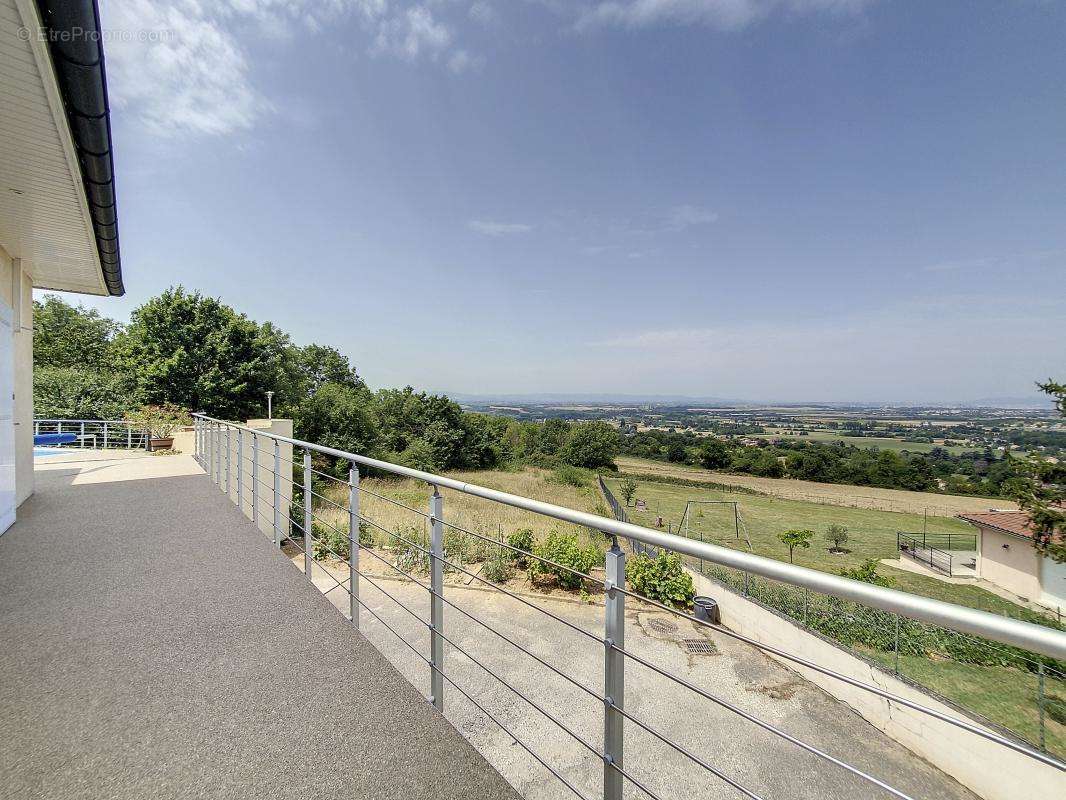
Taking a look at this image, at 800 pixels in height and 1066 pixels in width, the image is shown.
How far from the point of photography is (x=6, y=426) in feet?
13.3

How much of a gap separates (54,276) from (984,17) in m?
38.3

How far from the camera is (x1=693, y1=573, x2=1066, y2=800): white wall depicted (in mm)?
6789

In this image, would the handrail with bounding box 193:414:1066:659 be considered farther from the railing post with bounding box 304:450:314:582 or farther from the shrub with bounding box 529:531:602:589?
the shrub with bounding box 529:531:602:589

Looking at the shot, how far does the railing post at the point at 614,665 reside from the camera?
1.19 metres

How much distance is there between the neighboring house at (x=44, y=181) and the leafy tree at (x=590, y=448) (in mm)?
44033

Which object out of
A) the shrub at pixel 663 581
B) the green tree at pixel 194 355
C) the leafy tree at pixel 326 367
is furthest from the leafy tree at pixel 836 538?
the leafy tree at pixel 326 367

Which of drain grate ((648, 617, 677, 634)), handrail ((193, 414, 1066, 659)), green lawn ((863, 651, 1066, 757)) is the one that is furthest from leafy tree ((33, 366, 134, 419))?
green lawn ((863, 651, 1066, 757))

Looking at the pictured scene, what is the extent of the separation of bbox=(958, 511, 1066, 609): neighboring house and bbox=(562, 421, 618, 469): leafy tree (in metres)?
31.0

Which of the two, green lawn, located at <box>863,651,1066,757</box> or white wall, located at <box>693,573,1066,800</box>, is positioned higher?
white wall, located at <box>693,573,1066,800</box>

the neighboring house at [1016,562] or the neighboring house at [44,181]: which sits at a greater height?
the neighboring house at [44,181]

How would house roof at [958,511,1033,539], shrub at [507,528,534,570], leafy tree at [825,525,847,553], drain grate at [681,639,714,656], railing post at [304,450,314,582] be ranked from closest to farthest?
railing post at [304,450,314,582] < drain grate at [681,639,714,656] < shrub at [507,528,534,570] < house roof at [958,511,1033,539] < leafy tree at [825,525,847,553]

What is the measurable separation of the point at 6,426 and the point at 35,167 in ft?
8.07

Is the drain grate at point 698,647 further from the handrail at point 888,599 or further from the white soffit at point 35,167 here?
the white soffit at point 35,167

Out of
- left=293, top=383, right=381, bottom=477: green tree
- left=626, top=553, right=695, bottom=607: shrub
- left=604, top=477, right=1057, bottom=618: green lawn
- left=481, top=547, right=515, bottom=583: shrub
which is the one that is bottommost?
left=604, top=477, right=1057, bottom=618: green lawn
